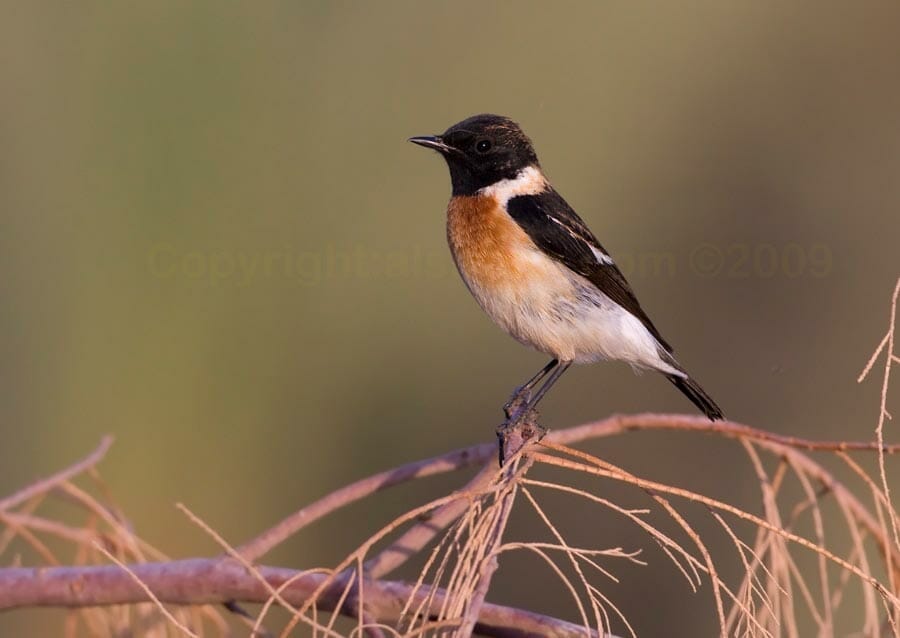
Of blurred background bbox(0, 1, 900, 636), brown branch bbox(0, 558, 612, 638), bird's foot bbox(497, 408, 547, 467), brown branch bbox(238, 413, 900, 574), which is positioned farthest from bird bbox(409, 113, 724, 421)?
blurred background bbox(0, 1, 900, 636)

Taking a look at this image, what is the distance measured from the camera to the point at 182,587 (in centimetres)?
259

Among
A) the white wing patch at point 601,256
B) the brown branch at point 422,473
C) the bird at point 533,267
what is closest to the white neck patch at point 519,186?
the bird at point 533,267

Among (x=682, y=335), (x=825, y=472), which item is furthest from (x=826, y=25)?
(x=825, y=472)

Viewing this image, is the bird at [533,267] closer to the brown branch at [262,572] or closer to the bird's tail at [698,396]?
the bird's tail at [698,396]

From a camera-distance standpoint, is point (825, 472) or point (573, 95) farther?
point (573, 95)

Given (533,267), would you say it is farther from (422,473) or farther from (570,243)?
(422,473)

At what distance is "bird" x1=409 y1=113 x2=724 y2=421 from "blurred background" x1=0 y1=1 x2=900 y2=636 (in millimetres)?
2071

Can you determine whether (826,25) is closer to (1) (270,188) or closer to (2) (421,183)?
(2) (421,183)

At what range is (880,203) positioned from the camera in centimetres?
673

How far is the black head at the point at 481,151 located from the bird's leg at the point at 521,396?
65 centimetres

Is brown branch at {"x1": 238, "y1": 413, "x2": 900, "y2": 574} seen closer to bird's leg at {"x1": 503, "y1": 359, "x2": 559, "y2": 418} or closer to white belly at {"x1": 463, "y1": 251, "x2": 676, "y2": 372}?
bird's leg at {"x1": 503, "y1": 359, "x2": 559, "y2": 418}

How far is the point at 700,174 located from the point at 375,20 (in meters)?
2.13

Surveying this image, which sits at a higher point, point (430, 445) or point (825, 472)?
point (825, 472)

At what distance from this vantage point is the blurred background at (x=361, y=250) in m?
5.73
